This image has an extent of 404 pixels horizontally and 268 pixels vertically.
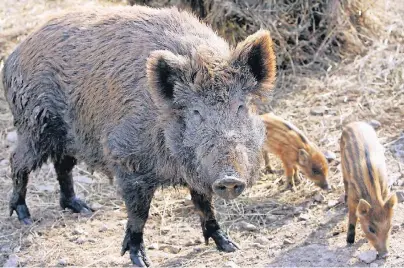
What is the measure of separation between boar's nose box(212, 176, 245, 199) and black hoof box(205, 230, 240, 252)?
4.38 ft

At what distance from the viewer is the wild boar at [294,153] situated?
6621 mm

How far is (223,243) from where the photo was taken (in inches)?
234

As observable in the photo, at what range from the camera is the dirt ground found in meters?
5.82

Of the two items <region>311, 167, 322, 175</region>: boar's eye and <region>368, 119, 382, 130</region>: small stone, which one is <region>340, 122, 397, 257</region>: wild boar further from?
<region>368, 119, 382, 130</region>: small stone

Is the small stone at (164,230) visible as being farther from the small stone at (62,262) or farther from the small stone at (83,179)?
→ the small stone at (83,179)

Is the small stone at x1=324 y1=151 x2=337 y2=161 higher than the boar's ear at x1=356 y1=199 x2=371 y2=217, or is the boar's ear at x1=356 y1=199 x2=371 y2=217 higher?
the boar's ear at x1=356 y1=199 x2=371 y2=217

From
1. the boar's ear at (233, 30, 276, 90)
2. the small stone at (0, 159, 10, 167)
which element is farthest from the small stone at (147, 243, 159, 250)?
the small stone at (0, 159, 10, 167)

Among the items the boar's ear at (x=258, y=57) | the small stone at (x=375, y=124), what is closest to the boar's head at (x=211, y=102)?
the boar's ear at (x=258, y=57)

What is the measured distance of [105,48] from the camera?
229 inches

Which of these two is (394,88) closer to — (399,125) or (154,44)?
(399,125)

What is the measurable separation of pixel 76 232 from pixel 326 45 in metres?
3.73

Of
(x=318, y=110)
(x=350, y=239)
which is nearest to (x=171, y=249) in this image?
(x=350, y=239)

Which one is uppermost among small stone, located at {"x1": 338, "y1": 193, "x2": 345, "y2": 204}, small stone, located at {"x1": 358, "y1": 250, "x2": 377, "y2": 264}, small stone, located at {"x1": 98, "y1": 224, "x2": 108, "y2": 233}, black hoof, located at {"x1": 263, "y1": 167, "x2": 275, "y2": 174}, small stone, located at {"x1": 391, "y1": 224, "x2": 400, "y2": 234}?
small stone, located at {"x1": 391, "y1": 224, "x2": 400, "y2": 234}

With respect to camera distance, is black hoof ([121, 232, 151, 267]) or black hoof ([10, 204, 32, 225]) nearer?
black hoof ([121, 232, 151, 267])
